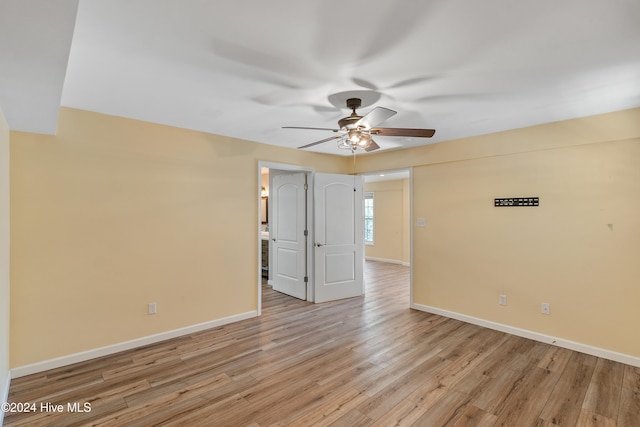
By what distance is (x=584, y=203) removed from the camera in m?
3.22

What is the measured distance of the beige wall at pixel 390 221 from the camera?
8.52 meters

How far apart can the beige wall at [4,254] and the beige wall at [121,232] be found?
194mm

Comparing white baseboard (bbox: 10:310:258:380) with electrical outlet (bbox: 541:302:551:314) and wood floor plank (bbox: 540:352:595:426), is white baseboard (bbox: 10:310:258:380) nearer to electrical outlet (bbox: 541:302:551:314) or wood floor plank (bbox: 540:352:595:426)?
wood floor plank (bbox: 540:352:595:426)

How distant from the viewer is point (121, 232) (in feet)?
10.5

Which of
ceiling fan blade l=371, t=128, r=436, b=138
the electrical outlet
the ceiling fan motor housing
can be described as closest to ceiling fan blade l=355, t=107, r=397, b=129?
the ceiling fan motor housing

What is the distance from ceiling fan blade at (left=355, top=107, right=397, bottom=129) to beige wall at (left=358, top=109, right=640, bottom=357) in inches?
87.5

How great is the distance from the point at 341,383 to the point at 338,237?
2.74m

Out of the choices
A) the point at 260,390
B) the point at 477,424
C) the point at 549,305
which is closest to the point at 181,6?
the point at 260,390

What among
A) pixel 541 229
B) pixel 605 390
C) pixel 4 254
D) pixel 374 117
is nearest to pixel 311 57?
pixel 374 117

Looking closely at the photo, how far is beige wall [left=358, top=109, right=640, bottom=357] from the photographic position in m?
3.03

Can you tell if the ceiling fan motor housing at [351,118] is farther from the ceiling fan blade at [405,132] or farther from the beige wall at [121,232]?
the beige wall at [121,232]

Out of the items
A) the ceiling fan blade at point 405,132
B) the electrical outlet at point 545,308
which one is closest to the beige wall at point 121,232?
the ceiling fan blade at point 405,132

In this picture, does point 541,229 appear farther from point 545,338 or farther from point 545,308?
point 545,338

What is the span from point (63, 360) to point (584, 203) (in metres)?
5.34
